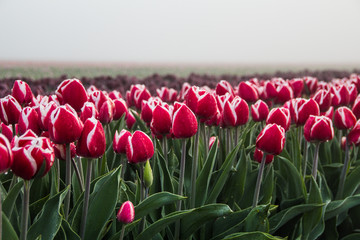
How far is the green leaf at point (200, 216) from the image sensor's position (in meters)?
1.75

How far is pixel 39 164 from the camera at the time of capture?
1.25 m

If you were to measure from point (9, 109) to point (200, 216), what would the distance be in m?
1.00

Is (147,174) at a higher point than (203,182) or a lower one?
higher

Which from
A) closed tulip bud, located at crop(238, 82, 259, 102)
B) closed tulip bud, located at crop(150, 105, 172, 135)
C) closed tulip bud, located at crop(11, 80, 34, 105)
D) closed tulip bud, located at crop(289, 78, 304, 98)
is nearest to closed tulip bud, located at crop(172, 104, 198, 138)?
closed tulip bud, located at crop(150, 105, 172, 135)

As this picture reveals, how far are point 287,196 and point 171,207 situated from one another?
0.79 meters

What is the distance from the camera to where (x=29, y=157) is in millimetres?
1217

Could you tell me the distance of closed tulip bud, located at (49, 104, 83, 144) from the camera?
1.42 metres

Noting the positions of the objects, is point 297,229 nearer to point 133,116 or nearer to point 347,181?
point 347,181

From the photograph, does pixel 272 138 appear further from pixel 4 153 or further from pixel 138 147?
pixel 4 153

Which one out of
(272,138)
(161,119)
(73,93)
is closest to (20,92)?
(73,93)

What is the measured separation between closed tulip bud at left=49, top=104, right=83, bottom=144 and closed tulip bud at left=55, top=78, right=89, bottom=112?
0.47 m

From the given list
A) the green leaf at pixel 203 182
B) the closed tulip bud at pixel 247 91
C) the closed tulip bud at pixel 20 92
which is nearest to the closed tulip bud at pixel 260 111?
the closed tulip bud at pixel 247 91

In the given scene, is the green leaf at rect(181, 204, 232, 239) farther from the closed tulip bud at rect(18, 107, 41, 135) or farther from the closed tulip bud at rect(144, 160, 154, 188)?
the closed tulip bud at rect(18, 107, 41, 135)

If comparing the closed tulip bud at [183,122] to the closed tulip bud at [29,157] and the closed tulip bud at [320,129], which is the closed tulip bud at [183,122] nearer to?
the closed tulip bud at [29,157]
